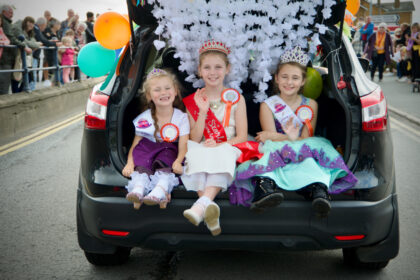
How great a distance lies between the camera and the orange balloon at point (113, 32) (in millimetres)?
3564

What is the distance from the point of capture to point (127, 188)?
2.87m

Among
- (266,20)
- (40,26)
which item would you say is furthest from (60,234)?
(40,26)

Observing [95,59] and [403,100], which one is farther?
[403,100]

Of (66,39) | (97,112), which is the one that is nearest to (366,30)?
(66,39)

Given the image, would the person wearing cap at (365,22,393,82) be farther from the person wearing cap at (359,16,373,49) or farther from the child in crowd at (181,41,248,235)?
the child in crowd at (181,41,248,235)

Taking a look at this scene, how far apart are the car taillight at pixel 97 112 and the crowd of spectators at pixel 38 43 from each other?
6.72m

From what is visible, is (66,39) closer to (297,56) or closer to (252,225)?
(297,56)

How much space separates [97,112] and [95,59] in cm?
104

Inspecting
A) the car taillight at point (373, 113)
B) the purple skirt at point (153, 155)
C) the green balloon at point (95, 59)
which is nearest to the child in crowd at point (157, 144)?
the purple skirt at point (153, 155)

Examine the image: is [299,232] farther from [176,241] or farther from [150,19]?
[150,19]

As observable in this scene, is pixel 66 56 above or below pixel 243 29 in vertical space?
below

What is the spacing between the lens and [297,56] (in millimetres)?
3699

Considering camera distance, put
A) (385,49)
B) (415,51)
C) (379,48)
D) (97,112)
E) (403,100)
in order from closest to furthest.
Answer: (97,112), (403,100), (415,51), (385,49), (379,48)

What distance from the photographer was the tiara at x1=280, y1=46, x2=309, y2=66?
369 centimetres
